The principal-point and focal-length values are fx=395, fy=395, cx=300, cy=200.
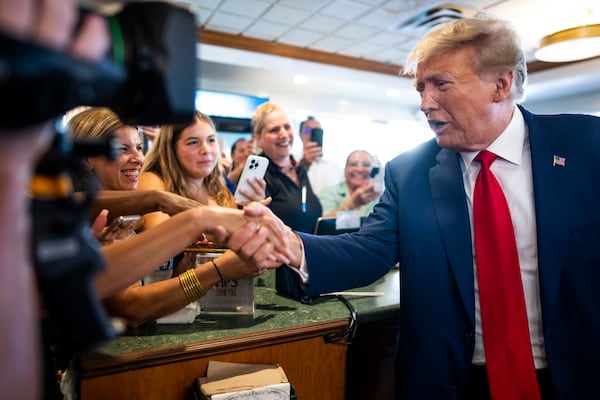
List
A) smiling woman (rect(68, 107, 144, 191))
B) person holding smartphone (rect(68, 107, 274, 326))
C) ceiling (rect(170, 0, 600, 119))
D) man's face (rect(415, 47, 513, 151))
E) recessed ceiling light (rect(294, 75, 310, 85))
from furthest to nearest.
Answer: recessed ceiling light (rect(294, 75, 310, 85)) → ceiling (rect(170, 0, 600, 119)) → smiling woman (rect(68, 107, 144, 191)) → man's face (rect(415, 47, 513, 151)) → person holding smartphone (rect(68, 107, 274, 326))

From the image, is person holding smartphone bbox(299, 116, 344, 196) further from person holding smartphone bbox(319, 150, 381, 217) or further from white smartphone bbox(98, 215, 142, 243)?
white smartphone bbox(98, 215, 142, 243)

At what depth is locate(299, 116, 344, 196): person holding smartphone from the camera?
3.50m

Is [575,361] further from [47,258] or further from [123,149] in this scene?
[123,149]

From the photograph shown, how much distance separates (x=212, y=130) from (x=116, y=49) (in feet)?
5.67

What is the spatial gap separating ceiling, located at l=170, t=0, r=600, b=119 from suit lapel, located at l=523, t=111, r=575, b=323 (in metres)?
3.24

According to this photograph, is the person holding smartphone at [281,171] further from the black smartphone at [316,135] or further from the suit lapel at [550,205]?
the suit lapel at [550,205]

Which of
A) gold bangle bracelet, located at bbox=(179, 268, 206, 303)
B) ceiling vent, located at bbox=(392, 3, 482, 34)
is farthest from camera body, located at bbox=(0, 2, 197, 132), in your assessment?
ceiling vent, located at bbox=(392, 3, 482, 34)

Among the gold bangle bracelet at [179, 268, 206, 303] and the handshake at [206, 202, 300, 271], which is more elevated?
the handshake at [206, 202, 300, 271]

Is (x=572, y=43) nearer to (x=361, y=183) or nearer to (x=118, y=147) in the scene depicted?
(x=361, y=183)

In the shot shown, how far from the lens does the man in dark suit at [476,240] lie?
1236mm

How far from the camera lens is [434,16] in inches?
178

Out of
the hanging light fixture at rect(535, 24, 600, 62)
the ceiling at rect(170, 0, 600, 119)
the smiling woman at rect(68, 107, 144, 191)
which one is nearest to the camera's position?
the smiling woman at rect(68, 107, 144, 191)

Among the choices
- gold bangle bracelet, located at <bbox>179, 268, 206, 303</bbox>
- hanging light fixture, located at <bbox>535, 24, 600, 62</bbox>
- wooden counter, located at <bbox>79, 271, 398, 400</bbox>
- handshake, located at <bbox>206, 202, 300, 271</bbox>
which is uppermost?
hanging light fixture, located at <bbox>535, 24, 600, 62</bbox>

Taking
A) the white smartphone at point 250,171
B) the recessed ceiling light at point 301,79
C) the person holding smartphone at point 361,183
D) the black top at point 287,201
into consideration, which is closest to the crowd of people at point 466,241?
the white smartphone at point 250,171
